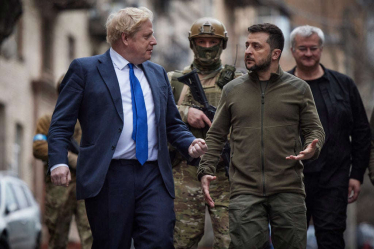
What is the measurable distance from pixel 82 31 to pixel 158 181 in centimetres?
2721

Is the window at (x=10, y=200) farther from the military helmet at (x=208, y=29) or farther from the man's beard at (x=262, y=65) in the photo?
the man's beard at (x=262, y=65)

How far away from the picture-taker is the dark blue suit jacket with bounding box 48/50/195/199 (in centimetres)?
603

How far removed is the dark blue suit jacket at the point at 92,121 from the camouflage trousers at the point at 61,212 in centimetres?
335

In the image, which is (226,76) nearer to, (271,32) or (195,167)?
(195,167)

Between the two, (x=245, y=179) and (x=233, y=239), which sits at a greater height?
(x=245, y=179)

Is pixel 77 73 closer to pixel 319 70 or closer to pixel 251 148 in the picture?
pixel 251 148

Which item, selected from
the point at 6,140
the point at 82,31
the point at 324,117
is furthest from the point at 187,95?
the point at 82,31

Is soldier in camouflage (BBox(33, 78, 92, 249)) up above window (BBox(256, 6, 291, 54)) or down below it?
above

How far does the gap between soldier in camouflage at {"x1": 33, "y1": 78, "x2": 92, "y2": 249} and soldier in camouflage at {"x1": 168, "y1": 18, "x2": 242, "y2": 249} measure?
210 cm

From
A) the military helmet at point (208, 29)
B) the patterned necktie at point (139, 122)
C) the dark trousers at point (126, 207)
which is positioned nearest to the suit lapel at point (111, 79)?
the patterned necktie at point (139, 122)

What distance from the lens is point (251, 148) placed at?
6293mm

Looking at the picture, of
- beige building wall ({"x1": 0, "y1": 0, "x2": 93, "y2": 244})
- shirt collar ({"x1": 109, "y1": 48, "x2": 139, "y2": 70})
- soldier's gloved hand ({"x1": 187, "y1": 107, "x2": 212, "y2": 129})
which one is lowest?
beige building wall ({"x1": 0, "y1": 0, "x2": 93, "y2": 244})

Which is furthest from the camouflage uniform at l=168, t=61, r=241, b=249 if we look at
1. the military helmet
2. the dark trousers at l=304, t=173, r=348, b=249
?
the dark trousers at l=304, t=173, r=348, b=249

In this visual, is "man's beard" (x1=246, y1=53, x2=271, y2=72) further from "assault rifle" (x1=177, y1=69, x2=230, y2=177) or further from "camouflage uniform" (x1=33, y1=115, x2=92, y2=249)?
"camouflage uniform" (x1=33, y1=115, x2=92, y2=249)
